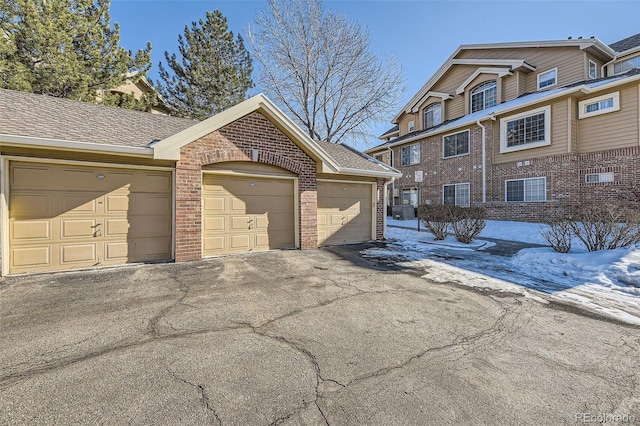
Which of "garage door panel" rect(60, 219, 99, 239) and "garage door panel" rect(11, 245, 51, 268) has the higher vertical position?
"garage door panel" rect(60, 219, 99, 239)

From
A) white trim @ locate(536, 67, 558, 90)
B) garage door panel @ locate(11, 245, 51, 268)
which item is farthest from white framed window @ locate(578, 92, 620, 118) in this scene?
garage door panel @ locate(11, 245, 51, 268)

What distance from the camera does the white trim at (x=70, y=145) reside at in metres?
5.14

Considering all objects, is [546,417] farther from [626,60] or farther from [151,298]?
[626,60]

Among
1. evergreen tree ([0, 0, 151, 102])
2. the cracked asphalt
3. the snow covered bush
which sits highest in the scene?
evergreen tree ([0, 0, 151, 102])

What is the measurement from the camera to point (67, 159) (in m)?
5.86

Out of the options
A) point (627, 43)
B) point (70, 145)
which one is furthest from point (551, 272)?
point (627, 43)

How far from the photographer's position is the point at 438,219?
10312mm

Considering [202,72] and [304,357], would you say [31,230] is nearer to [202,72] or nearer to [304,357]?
[304,357]

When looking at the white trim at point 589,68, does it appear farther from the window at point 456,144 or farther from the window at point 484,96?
the window at point 456,144

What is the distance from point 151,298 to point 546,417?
507 cm

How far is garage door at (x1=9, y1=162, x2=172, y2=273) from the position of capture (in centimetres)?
561

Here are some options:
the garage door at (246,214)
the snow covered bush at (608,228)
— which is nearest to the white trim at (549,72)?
the snow covered bush at (608,228)

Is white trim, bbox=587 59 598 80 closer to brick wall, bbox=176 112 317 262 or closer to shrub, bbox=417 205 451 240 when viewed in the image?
shrub, bbox=417 205 451 240

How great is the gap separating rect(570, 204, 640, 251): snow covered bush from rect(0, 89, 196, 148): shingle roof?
11.2 metres
